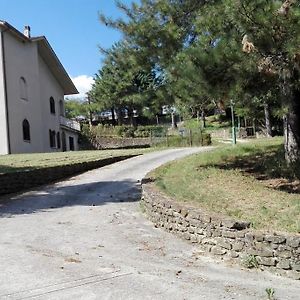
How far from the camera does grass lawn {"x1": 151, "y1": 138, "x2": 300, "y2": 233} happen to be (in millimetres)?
8336

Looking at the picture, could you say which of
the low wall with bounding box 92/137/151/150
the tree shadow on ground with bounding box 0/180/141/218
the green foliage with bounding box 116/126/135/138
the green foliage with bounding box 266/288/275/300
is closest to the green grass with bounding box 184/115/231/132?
the green foliage with bounding box 116/126/135/138

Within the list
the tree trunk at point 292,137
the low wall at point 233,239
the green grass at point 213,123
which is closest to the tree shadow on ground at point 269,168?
the tree trunk at point 292,137

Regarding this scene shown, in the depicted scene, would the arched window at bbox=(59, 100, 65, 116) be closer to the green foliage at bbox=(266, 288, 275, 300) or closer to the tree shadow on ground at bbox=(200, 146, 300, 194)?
the tree shadow on ground at bbox=(200, 146, 300, 194)

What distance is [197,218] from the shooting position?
784 centimetres

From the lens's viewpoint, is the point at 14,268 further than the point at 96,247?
No

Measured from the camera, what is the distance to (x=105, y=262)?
6680 mm

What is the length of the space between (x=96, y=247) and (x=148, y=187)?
11.2 feet

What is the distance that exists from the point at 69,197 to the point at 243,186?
4697 mm

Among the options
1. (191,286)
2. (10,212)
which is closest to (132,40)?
(10,212)

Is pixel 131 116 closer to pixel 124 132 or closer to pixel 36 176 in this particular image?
pixel 124 132

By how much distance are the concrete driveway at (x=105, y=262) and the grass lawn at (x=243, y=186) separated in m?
1.16

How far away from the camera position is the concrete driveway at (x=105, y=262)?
5.46m

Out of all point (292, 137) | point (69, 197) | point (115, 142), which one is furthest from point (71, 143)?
point (292, 137)

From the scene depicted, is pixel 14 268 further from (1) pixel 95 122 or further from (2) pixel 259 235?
(1) pixel 95 122
